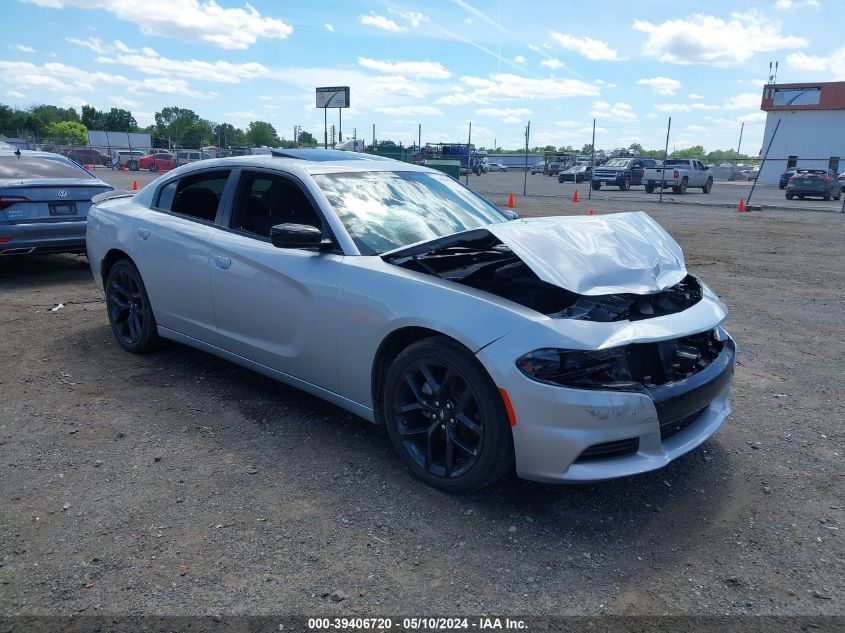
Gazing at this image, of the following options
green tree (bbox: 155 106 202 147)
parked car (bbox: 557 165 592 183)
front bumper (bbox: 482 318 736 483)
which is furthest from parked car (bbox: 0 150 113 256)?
green tree (bbox: 155 106 202 147)

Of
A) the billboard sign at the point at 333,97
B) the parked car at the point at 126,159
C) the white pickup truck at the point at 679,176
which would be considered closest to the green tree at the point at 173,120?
the parked car at the point at 126,159

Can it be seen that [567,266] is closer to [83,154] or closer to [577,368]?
[577,368]

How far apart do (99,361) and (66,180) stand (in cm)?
382

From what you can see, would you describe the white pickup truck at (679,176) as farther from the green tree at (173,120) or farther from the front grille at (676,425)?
the green tree at (173,120)

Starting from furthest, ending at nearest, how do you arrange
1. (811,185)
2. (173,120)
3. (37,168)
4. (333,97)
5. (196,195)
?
(173,120) → (333,97) → (811,185) → (37,168) → (196,195)

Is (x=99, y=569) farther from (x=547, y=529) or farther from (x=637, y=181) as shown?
(x=637, y=181)

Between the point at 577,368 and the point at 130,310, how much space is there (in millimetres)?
3848

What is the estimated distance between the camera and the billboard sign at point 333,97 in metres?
36.8

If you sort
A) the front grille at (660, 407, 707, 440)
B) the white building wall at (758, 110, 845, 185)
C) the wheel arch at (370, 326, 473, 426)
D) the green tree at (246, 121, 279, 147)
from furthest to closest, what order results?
1. the green tree at (246, 121, 279, 147)
2. the white building wall at (758, 110, 845, 185)
3. the wheel arch at (370, 326, 473, 426)
4. the front grille at (660, 407, 707, 440)

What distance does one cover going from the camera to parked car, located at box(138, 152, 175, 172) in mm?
42125

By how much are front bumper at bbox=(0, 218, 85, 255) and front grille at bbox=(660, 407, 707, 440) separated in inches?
280

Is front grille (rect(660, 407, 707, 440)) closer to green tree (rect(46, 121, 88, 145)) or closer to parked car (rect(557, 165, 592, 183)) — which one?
parked car (rect(557, 165, 592, 183))

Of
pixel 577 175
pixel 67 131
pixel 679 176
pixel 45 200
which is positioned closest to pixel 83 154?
pixel 577 175

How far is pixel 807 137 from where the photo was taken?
49.7 metres
